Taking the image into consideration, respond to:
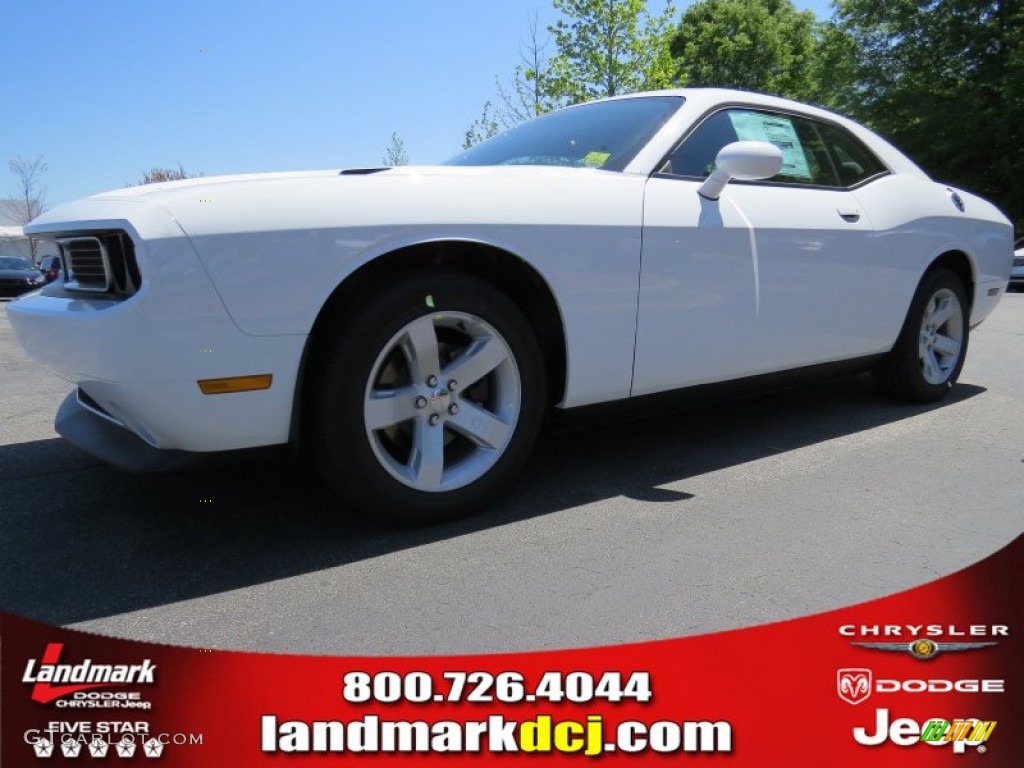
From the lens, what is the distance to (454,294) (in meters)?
2.39

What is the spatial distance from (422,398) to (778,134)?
7.16 feet

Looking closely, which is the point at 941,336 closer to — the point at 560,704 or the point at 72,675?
the point at 560,704

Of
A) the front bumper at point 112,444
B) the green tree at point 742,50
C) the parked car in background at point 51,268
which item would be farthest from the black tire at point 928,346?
the green tree at point 742,50

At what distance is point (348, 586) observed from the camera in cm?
215

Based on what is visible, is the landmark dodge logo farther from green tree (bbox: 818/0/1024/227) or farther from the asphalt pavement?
green tree (bbox: 818/0/1024/227)

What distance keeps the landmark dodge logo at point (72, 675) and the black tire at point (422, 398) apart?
887 millimetres

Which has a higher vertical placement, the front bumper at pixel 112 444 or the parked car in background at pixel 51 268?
the parked car in background at pixel 51 268

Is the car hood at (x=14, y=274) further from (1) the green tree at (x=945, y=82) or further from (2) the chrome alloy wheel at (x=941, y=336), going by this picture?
(1) the green tree at (x=945, y=82)

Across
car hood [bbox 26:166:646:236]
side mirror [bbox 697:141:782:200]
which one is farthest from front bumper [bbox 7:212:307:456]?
side mirror [bbox 697:141:782:200]

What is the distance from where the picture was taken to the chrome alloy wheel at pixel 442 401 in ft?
7.78

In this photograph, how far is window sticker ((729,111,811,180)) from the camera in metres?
3.37

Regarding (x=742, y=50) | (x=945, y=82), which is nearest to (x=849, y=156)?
(x=945, y=82)

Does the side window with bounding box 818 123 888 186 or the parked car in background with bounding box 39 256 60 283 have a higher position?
the side window with bounding box 818 123 888 186

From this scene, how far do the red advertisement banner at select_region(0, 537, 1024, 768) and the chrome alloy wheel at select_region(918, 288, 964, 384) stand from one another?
284 cm
